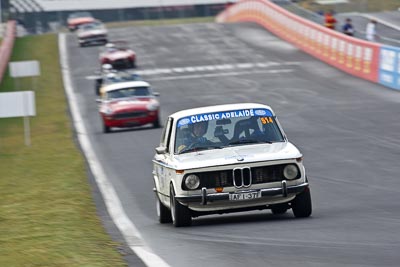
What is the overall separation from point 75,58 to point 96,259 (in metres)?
48.0

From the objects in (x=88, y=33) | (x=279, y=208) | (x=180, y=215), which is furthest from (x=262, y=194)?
(x=88, y=33)

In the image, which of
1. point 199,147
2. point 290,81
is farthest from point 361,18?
point 199,147

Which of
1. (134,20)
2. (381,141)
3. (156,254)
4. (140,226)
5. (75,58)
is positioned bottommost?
(134,20)

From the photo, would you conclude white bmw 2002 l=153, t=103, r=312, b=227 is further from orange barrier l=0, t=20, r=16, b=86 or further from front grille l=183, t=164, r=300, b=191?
orange barrier l=0, t=20, r=16, b=86

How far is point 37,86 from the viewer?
1841 inches

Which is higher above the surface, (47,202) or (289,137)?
(47,202)

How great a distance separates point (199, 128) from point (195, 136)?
0.39 feet

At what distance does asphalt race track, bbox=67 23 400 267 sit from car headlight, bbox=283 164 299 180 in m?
0.53

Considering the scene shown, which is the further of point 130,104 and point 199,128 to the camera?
point 130,104

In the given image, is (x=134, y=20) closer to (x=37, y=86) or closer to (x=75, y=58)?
(x=75, y=58)

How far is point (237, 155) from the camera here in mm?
12781

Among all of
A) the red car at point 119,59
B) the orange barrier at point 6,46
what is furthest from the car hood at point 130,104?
the red car at point 119,59

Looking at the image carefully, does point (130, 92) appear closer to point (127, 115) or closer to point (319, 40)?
point (127, 115)

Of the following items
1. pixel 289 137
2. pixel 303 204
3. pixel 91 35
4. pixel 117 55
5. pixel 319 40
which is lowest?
pixel 91 35
